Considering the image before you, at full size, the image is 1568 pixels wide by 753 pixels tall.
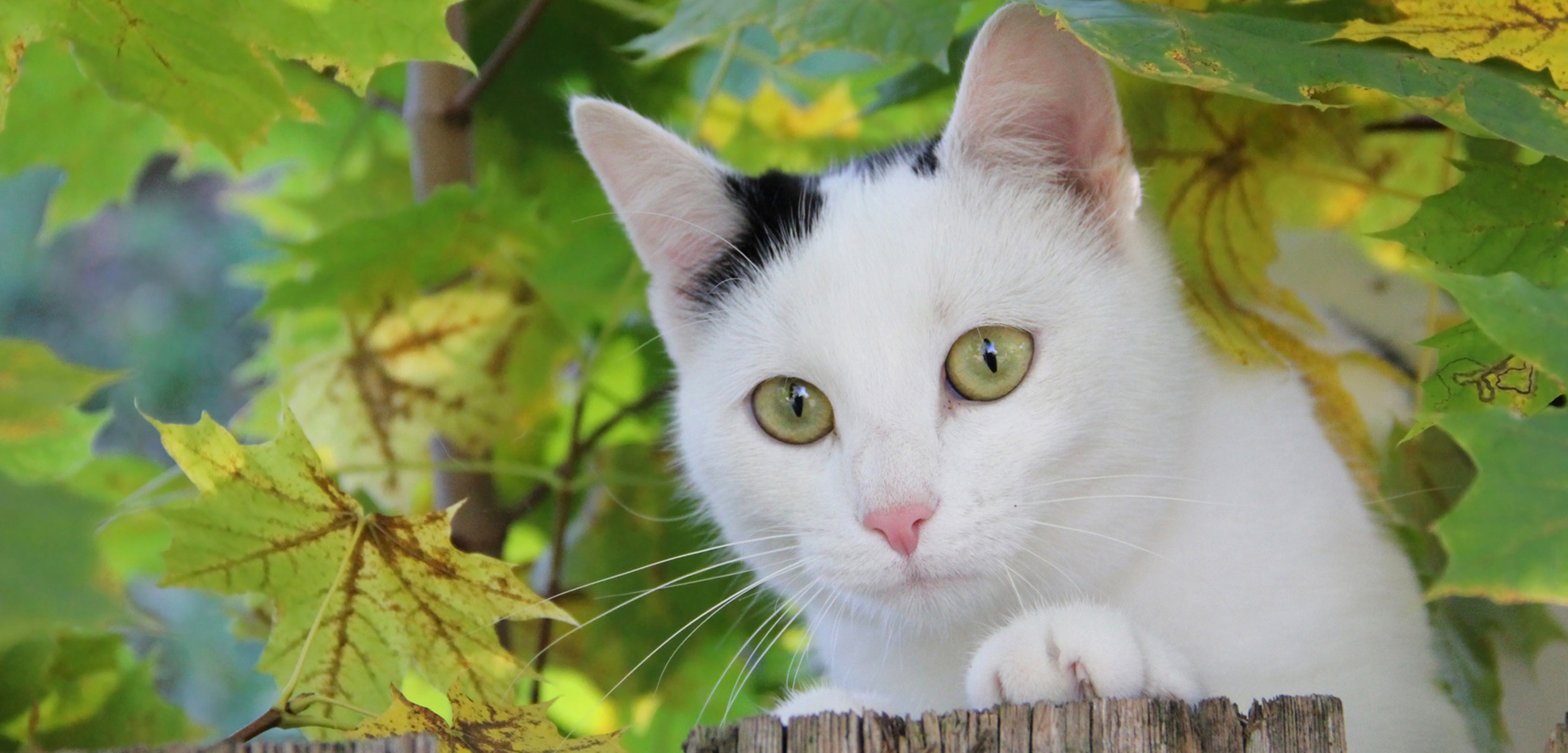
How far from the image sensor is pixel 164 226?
773 cm

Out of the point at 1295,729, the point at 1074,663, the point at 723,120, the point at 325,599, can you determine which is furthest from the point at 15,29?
the point at 723,120

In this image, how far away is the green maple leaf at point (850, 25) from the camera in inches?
42.6

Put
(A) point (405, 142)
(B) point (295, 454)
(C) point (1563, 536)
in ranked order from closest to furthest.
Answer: (C) point (1563, 536) → (B) point (295, 454) → (A) point (405, 142)

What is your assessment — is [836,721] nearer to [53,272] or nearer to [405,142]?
[405,142]

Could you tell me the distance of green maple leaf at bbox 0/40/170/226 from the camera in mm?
1613

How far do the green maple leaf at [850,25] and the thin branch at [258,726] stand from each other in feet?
2.19

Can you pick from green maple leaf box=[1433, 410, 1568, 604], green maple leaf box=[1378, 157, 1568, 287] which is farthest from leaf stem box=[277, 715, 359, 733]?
green maple leaf box=[1378, 157, 1568, 287]

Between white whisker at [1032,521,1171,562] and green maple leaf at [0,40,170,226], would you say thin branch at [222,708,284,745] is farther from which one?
green maple leaf at [0,40,170,226]

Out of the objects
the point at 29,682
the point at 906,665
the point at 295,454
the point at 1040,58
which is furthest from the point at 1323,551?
the point at 29,682

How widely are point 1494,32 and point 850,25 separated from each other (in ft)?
1.76

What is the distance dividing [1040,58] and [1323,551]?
0.56 m

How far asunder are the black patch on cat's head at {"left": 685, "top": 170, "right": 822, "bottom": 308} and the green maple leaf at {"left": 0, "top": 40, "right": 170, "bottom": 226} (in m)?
0.91

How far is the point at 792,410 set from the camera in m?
1.26

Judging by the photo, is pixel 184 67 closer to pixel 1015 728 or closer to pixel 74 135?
pixel 74 135
